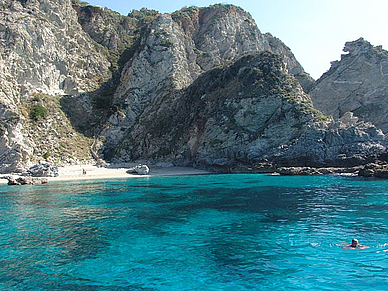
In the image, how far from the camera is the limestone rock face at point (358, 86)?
63562 millimetres

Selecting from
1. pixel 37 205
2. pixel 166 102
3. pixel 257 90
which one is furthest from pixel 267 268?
pixel 166 102

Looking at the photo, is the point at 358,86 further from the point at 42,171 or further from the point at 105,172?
the point at 42,171

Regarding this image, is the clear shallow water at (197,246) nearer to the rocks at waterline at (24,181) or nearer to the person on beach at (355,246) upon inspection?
the person on beach at (355,246)

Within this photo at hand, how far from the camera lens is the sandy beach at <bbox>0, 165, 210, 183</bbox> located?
44.2m

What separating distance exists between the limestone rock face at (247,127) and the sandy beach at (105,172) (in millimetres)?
4038

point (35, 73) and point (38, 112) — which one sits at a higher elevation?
point (35, 73)

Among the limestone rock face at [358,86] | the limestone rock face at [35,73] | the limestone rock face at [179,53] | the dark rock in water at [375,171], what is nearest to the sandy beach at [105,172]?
the limestone rock face at [35,73]

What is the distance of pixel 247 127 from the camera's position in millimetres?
50469

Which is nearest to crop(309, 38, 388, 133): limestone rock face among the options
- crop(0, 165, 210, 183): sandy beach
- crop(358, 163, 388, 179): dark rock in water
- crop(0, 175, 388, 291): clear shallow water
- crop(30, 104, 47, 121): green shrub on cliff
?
crop(358, 163, 388, 179): dark rock in water

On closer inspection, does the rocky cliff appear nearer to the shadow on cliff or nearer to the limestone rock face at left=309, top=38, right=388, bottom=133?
the shadow on cliff

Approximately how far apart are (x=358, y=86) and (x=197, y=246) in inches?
2790

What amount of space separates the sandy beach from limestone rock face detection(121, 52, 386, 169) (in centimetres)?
404

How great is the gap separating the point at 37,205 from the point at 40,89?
43354mm

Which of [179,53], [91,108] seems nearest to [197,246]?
[91,108]
